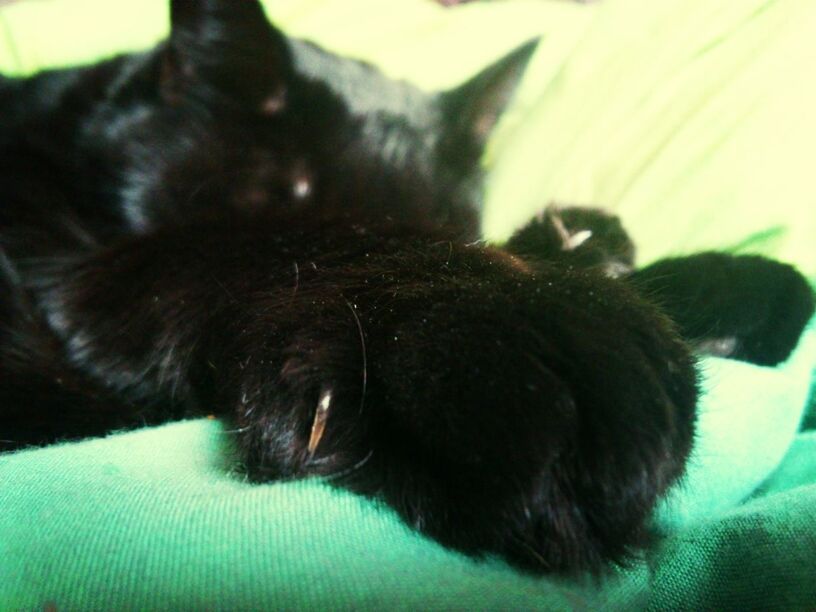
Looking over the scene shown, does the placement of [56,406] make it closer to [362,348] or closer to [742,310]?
[362,348]

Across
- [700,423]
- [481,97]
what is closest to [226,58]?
[481,97]

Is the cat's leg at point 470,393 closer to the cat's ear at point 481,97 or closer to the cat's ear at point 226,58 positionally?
the cat's ear at point 226,58

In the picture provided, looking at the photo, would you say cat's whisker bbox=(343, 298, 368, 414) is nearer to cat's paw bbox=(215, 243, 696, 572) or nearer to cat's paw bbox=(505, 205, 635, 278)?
cat's paw bbox=(215, 243, 696, 572)

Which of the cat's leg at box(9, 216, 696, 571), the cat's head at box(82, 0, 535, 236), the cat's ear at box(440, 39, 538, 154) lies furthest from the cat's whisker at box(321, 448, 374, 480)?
the cat's ear at box(440, 39, 538, 154)

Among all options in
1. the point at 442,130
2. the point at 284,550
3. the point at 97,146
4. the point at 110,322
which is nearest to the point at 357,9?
the point at 442,130

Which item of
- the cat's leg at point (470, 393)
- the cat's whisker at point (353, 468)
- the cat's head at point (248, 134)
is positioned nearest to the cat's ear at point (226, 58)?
the cat's head at point (248, 134)
